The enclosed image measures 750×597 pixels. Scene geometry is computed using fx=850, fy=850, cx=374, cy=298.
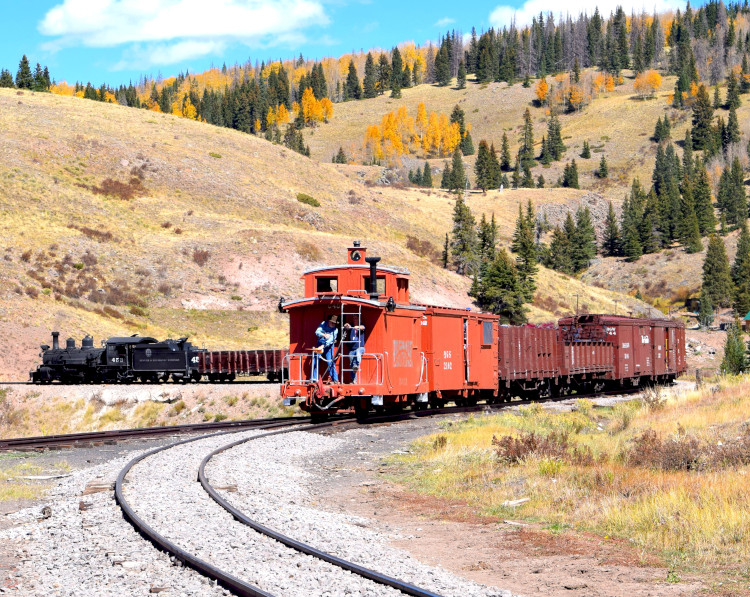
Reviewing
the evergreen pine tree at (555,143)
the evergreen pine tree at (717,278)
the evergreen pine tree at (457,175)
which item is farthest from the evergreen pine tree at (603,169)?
the evergreen pine tree at (717,278)

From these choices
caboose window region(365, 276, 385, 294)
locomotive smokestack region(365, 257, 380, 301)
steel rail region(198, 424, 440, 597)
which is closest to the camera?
steel rail region(198, 424, 440, 597)

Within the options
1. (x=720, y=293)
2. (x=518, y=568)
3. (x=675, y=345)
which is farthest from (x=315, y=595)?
(x=720, y=293)

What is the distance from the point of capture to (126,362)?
144ft

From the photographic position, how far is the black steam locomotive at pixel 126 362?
44.0 metres

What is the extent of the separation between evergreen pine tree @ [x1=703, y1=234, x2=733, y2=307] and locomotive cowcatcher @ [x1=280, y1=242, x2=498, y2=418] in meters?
93.8

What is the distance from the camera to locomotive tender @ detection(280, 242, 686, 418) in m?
22.5

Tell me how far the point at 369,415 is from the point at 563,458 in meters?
11.0

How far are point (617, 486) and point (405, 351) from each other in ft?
38.4

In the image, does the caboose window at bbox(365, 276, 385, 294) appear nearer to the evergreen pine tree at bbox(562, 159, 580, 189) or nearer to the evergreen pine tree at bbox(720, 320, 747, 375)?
the evergreen pine tree at bbox(720, 320, 747, 375)

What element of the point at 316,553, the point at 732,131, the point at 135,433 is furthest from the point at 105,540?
the point at 732,131

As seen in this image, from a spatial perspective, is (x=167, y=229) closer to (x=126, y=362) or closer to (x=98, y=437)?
(x=126, y=362)

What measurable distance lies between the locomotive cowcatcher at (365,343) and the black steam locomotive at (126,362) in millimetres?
20509

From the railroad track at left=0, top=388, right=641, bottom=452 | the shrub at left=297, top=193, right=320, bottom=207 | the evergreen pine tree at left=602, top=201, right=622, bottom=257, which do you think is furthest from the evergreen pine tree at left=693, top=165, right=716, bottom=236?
the railroad track at left=0, top=388, right=641, bottom=452

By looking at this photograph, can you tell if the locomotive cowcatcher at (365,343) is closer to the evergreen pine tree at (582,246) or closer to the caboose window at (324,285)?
the caboose window at (324,285)
